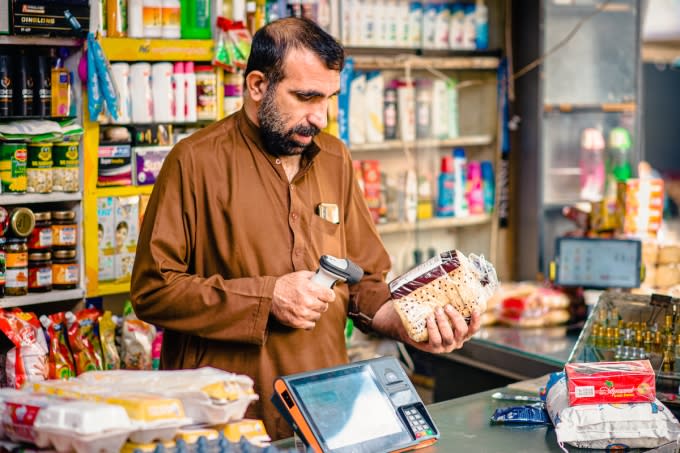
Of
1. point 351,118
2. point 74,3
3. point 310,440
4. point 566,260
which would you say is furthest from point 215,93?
point 310,440

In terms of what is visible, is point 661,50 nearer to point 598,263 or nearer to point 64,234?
point 598,263

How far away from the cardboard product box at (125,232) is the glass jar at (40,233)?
30cm

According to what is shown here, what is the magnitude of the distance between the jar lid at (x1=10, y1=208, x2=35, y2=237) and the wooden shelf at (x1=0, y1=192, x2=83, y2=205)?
0.04m

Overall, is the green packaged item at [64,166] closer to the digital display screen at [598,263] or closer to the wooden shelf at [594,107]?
the digital display screen at [598,263]

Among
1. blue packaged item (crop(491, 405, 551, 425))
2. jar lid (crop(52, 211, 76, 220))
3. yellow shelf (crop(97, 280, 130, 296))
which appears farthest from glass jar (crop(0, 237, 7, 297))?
blue packaged item (crop(491, 405, 551, 425))

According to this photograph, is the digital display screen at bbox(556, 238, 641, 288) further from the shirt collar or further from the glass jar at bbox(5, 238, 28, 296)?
the glass jar at bbox(5, 238, 28, 296)

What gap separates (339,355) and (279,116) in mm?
747

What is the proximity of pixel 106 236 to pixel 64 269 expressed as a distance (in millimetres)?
229

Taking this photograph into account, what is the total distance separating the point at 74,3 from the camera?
3484 mm

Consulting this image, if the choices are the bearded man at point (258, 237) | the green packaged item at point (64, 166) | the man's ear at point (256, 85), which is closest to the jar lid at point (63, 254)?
the green packaged item at point (64, 166)

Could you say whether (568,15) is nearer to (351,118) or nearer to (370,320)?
(351,118)

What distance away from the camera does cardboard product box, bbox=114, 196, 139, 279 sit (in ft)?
12.4

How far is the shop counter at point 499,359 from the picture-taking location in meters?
3.88

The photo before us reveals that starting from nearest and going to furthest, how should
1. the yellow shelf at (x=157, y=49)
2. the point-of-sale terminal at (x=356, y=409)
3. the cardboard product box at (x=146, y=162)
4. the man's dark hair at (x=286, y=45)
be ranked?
1. the point-of-sale terminal at (x=356, y=409)
2. the man's dark hair at (x=286, y=45)
3. the yellow shelf at (x=157, y=49)
4. the cardboard product box at (x=146, y=162)
